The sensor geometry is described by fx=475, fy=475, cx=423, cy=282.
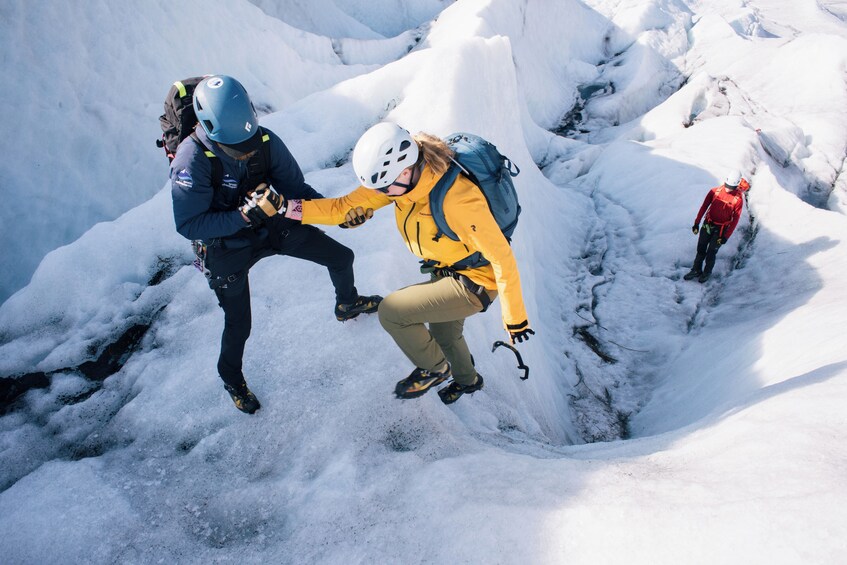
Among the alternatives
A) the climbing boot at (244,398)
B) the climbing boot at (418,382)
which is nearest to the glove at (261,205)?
the climbing boot at (244,398)

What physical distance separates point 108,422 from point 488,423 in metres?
3.04

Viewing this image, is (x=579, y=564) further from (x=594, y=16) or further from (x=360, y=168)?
(x=594, y=16)

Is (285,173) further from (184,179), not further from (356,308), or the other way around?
(356,308)

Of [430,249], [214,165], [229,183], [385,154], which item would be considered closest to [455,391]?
[430,249]

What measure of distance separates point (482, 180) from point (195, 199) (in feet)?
5.80

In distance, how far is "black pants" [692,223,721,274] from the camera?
25.7 ft

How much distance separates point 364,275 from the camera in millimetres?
4504

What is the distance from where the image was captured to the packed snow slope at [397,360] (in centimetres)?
254

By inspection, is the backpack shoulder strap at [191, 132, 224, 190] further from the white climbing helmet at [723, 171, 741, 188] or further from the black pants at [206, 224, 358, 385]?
the white climbing helmet at [723, 171, 741, 188]

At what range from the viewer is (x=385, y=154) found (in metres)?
2.72

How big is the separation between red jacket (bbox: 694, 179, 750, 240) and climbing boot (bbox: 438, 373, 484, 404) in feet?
20.1

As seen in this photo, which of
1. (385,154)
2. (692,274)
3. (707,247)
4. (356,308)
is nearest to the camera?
(385,154)

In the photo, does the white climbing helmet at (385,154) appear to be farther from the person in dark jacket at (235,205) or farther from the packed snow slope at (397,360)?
the packed snow slope at (397,360)

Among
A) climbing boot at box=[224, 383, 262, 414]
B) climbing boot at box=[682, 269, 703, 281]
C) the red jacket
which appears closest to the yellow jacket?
climbing boot at box=[224, 383, 262, 414]
